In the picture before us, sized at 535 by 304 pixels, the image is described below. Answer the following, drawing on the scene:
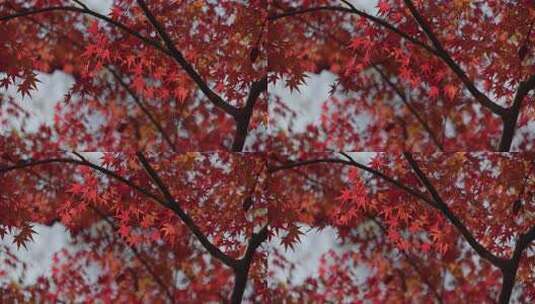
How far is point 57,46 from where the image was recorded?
7.27 ft

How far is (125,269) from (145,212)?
0.21 meters

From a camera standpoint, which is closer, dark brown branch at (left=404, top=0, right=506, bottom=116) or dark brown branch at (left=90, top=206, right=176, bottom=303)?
dark brown branch at (left=404, top=0, right=506, bottom=116)

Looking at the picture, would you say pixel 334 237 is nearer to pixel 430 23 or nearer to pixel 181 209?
pixel 181 209

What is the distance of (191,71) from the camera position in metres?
2.15

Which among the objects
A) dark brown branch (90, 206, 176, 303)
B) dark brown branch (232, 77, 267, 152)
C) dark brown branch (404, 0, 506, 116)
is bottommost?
dark brown branch (90, 206, 176, 303)

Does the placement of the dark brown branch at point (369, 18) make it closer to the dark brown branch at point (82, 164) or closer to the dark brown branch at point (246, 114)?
the dark brown branch at point (246, 114)

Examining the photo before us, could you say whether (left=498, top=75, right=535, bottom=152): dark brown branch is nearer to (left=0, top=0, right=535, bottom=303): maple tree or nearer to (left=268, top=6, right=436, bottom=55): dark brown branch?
(left=0, top=0, right=535, bottom=303): maple tree

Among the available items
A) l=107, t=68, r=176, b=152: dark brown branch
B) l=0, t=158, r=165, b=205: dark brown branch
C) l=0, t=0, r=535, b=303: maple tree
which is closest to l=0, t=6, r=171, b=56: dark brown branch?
l=0, t=0, r=535, b=303: maple tree

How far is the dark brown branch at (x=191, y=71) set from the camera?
7.06 feet

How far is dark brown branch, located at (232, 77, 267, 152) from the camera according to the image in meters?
2.14

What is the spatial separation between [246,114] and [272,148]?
0.14 metres

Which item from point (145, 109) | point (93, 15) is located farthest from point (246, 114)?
point (93, 15)

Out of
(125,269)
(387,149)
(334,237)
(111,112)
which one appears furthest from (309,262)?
(111,112)

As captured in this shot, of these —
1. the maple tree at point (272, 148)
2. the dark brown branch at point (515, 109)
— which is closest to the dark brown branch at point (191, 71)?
the maple tree at point (272, 148)
